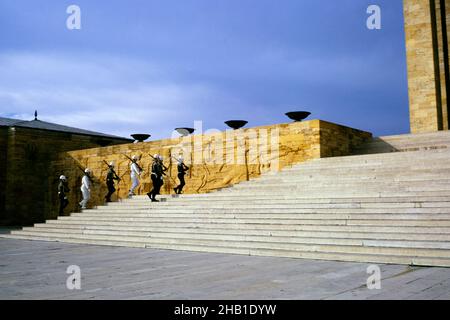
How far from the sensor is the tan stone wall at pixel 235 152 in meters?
14.1

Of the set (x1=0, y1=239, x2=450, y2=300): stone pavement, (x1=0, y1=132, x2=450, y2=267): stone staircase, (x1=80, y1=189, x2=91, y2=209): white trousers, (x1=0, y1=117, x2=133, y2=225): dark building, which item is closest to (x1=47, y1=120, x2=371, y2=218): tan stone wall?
(x1=0, y1=132, x2=450, y2=267): stone staircase

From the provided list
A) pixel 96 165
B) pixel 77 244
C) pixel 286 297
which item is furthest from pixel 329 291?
pixel 96 165

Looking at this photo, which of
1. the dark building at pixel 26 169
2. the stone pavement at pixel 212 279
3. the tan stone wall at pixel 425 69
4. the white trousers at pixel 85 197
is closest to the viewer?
the stone pavement at pixel 212 279

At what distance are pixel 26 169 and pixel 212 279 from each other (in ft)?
70.7

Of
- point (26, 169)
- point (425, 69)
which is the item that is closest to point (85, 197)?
point (26, 169)

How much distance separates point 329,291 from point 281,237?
3.76 meters

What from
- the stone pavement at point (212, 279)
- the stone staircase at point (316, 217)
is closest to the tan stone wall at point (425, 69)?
the stone staircase at point (316, 217)

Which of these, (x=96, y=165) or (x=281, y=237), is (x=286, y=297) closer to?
(x=281, y=237)

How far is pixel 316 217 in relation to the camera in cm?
841

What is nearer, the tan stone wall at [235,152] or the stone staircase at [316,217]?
the stone staircase at [316,217]

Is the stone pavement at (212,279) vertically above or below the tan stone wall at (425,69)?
below

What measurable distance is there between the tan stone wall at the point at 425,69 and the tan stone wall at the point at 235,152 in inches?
182

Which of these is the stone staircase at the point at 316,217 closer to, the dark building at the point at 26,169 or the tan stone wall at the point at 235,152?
the tan stone wall at the point at 235,152

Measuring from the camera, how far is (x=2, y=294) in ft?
14.8
